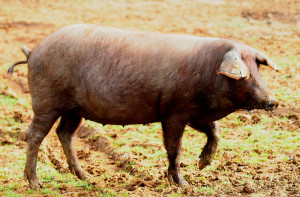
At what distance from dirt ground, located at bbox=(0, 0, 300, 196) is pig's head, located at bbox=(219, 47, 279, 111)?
91 cm

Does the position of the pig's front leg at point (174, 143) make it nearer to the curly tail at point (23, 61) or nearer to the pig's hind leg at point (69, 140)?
the pig's hind leg at point (69, 140)

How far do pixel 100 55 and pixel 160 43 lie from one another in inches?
26.8

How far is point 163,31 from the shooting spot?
44.3 ft

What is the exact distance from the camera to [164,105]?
16.4ft

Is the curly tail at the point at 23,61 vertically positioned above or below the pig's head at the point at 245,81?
below

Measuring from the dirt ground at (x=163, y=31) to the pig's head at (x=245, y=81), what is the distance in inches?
35.8

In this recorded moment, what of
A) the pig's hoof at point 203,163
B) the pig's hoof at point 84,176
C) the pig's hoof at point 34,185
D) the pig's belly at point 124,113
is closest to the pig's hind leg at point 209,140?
the pig's hoof at point 203,163

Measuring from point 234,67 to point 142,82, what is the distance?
1.04 meters

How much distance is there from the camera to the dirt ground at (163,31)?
5328mm

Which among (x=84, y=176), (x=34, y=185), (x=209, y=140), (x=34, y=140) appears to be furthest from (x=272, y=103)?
(x=34, y=185)

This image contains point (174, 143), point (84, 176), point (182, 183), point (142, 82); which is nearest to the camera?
point (142, 82)

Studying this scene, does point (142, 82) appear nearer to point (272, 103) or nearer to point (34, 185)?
point (272, 103)

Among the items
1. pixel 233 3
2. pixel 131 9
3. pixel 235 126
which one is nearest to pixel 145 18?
pixel 131 9

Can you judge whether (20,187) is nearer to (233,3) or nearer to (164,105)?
(164,105)
